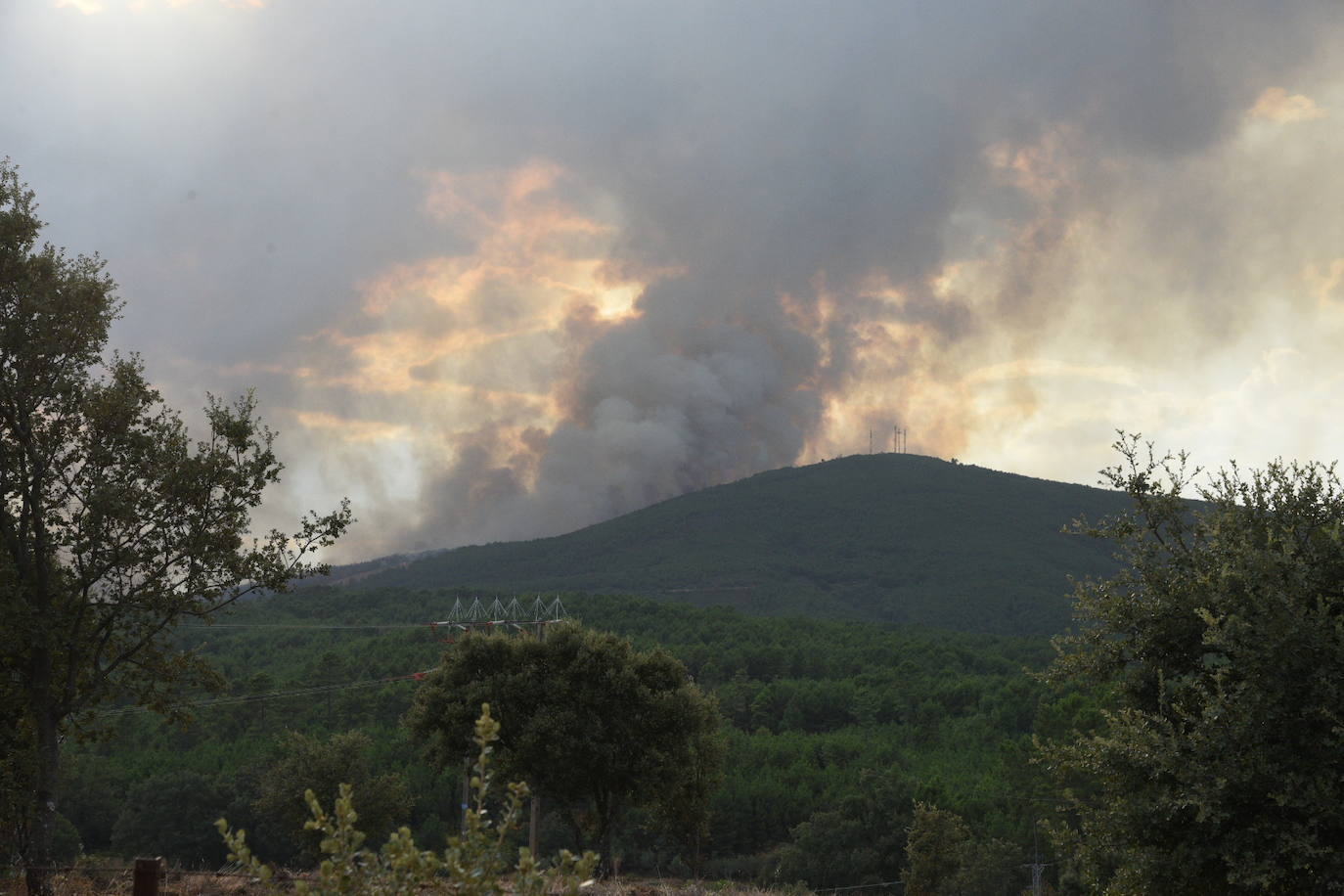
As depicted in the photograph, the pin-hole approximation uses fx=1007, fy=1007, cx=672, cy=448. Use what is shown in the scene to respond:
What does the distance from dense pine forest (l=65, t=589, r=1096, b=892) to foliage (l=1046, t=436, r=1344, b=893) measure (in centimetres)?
3011

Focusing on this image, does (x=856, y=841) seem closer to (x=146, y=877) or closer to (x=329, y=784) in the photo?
(x=329, y=784)

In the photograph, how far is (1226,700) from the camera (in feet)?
46.5

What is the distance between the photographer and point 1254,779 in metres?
14.1

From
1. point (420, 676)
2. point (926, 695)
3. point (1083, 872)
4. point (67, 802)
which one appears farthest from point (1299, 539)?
point (926, 695)

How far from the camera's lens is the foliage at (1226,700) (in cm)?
1389

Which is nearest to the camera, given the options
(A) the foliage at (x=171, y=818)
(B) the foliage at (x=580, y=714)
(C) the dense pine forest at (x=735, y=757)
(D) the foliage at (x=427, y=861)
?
(D) the foliage at (x=427, y=861)

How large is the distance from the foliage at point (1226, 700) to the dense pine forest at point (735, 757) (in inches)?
1185

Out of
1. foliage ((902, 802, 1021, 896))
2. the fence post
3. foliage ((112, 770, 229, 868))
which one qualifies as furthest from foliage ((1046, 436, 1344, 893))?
foliage ((112, 770, 229, 868))

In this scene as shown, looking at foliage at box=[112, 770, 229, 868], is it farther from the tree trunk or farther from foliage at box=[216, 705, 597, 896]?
foliage at box=[216, 705, 597, 896]

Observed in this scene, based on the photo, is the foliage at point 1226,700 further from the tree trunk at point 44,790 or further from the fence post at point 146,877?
the tree trunk at point 44,790

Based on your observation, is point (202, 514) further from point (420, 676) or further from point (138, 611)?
point (420, 676)

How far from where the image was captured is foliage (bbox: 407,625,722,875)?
132 ft

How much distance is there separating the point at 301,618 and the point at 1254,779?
7917 inches

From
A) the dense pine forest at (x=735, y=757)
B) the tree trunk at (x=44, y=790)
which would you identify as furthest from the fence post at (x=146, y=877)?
the dense pine forest at (x=735, y=757)
